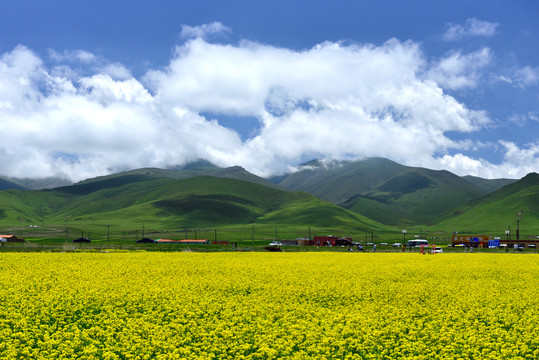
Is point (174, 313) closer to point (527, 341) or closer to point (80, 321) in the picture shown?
point (80, 321)

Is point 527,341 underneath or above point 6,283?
underneath

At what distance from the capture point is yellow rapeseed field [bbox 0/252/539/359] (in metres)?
18.6

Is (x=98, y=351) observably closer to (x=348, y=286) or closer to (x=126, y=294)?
(x=126, y=294)

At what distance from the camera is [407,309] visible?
84.8 feet

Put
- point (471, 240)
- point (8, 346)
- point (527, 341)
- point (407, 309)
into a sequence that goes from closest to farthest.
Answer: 1. point (8, 346)
2. point (527, 341)
3. point (407, 309)
4. point (471, 240)

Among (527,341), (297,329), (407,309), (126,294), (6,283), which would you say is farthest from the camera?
(6,283)

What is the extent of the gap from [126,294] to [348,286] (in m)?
15.4

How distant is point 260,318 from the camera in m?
23.1

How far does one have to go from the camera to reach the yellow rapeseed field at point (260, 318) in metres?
18.6

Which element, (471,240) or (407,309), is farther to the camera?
(471,240)

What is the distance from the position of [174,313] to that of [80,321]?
4652 mm

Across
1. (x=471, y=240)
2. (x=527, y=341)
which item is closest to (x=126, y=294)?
(x=527, y=341)

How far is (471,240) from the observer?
18288cm

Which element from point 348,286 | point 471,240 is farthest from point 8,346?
point 471,240
